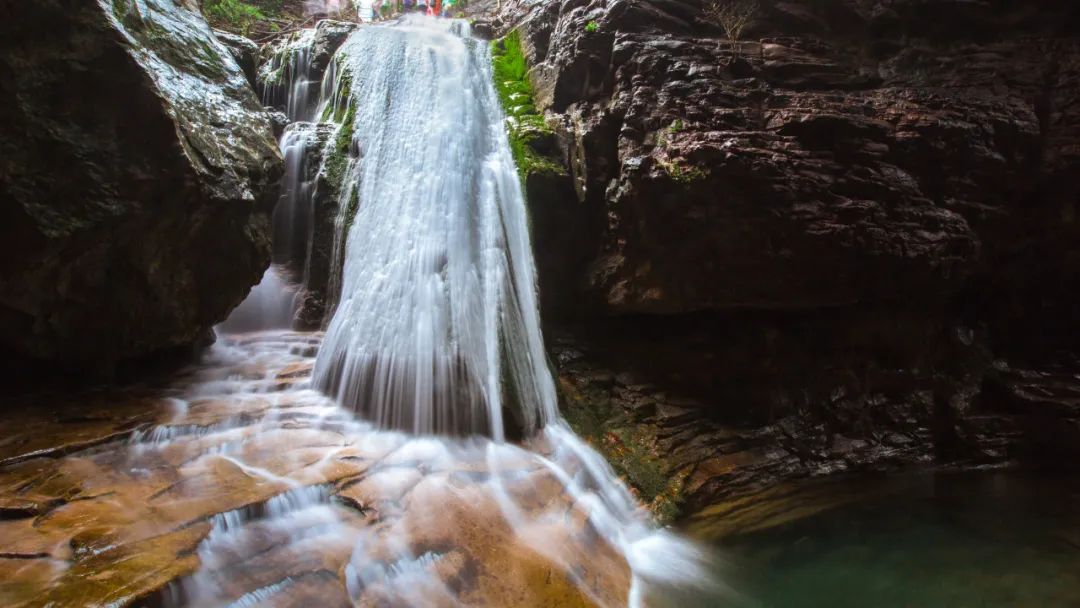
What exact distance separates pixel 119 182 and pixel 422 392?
3297 millimetres

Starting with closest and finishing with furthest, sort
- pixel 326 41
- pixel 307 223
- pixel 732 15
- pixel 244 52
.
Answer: pixel 732 15 → pixel 307 223 → pixel 244 52 → pixel 326 41

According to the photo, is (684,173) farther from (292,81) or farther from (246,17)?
(246,17)

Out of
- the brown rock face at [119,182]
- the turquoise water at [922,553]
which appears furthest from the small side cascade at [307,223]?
the turquoise water at [922,553]

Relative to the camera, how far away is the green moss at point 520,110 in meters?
7.25

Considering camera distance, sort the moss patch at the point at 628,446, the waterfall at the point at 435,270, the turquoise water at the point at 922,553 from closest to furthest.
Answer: the turquoise water at the point at 922,553 → the waterfall at the point at 435,270 → the moss patch at the point at 628,446

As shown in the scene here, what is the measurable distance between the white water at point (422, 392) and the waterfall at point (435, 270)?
0.02 metres

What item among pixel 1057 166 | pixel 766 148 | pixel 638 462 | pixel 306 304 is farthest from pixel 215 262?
pixel 1057 166

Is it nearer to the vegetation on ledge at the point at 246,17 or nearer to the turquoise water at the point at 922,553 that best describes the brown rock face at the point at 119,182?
the vegetation on ledge at the point at 246,17

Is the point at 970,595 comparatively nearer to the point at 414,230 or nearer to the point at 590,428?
the point at 590,428

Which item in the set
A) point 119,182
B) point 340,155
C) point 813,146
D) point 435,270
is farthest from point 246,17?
point 813,146

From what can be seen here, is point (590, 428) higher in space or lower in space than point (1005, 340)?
lower

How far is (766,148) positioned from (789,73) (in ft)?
4.67

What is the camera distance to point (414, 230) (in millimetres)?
6680

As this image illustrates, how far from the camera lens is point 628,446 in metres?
6.27
